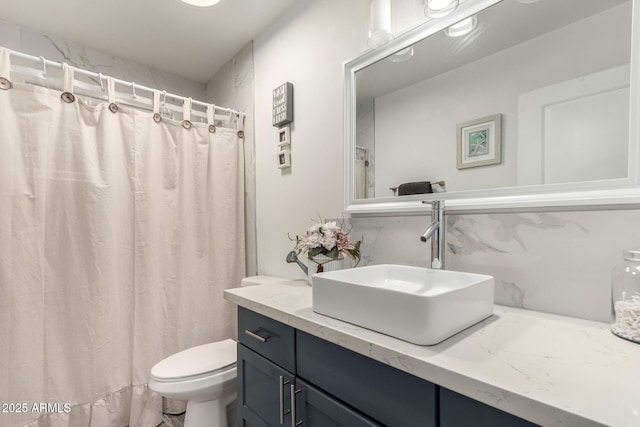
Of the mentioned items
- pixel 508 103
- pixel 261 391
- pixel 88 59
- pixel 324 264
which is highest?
pixel 88 59

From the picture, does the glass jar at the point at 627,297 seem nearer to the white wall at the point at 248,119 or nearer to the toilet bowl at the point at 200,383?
the toilet bowl at the point at 200,383

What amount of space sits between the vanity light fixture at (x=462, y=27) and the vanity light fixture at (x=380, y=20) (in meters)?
0.22

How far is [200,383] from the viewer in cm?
142

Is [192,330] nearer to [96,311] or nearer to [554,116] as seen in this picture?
[96,311]

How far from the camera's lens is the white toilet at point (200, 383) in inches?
54.9

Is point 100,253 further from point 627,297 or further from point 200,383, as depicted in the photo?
point 627,297

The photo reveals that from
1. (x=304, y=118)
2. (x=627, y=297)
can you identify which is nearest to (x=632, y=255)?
(x=627, y=297)

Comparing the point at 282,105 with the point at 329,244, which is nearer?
the point at 329,244

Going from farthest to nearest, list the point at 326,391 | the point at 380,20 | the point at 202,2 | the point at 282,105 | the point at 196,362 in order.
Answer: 1. the point at 282,105
2. the point at 202,2
3. the point at 196,362
4. the point at 380,20
5. the point at 326,391

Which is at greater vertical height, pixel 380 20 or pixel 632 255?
pixel 380 20

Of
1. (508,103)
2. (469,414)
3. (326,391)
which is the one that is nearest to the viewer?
(469,414)

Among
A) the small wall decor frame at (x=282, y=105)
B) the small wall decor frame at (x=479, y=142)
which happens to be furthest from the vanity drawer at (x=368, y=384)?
the small wall decor frame at (x=282, y=105)

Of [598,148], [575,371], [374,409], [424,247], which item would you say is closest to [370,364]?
[374,409]

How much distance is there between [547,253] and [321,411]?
775mm
